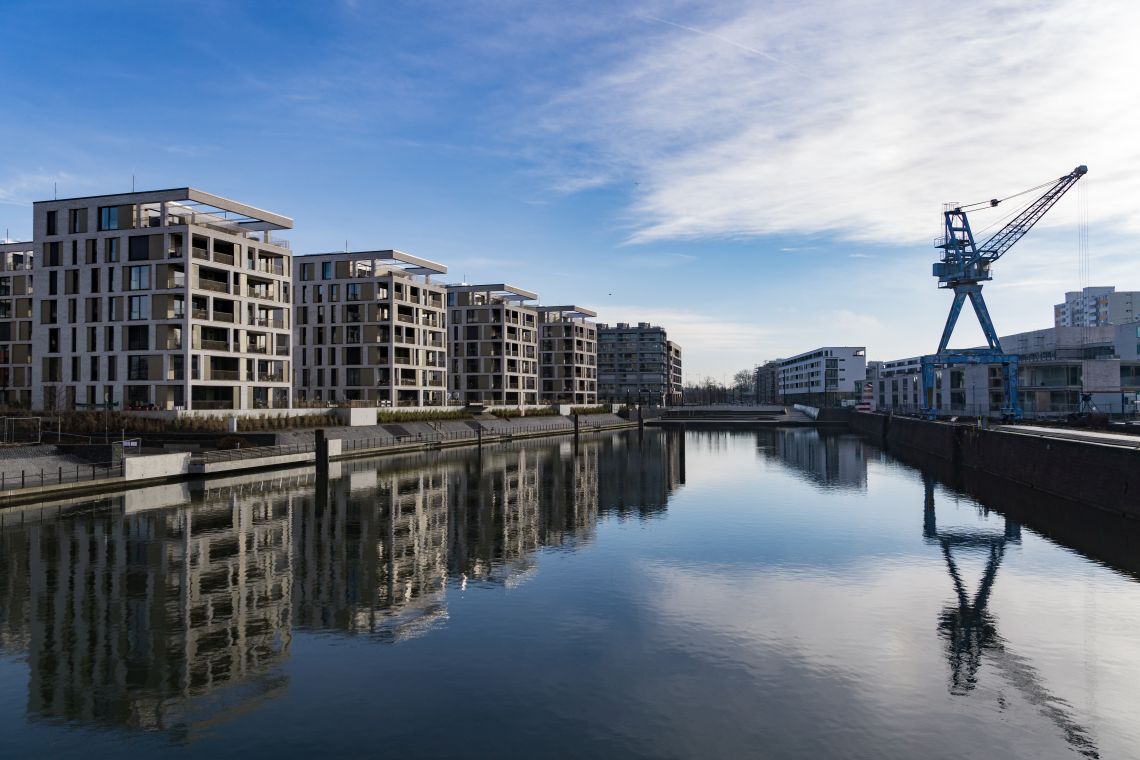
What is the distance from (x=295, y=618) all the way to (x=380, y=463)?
47.3m

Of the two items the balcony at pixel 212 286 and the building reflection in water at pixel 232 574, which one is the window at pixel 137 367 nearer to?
the balcony at pixel 212 286

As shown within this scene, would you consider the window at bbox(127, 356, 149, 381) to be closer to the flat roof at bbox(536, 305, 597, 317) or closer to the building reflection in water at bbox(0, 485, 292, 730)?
the building reflection in water at bbox(0, 485, 292, 730)

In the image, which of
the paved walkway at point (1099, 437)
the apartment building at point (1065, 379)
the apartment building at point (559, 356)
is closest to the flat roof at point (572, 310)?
the apartment building at point (559, 356)

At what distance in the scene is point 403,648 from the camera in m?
20.4

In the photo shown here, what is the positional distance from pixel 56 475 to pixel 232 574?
24.3m

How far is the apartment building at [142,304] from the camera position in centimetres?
7100

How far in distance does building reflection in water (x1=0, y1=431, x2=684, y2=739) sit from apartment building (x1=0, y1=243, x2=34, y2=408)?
5330cm

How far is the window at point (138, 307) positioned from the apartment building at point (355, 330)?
1199 inches

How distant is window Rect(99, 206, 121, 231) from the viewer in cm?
7331

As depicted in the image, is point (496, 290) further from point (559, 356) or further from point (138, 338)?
point (138, 338)

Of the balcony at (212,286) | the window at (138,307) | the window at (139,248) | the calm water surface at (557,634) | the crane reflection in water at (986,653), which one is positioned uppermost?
the window at (139,248)

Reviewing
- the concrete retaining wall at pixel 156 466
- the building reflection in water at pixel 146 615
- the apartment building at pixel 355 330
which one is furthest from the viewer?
the apartment building at pixel 355 330

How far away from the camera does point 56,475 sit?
44.5m

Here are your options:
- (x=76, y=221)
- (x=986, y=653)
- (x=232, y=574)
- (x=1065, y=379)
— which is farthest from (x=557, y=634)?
(x=1065, y=379)
